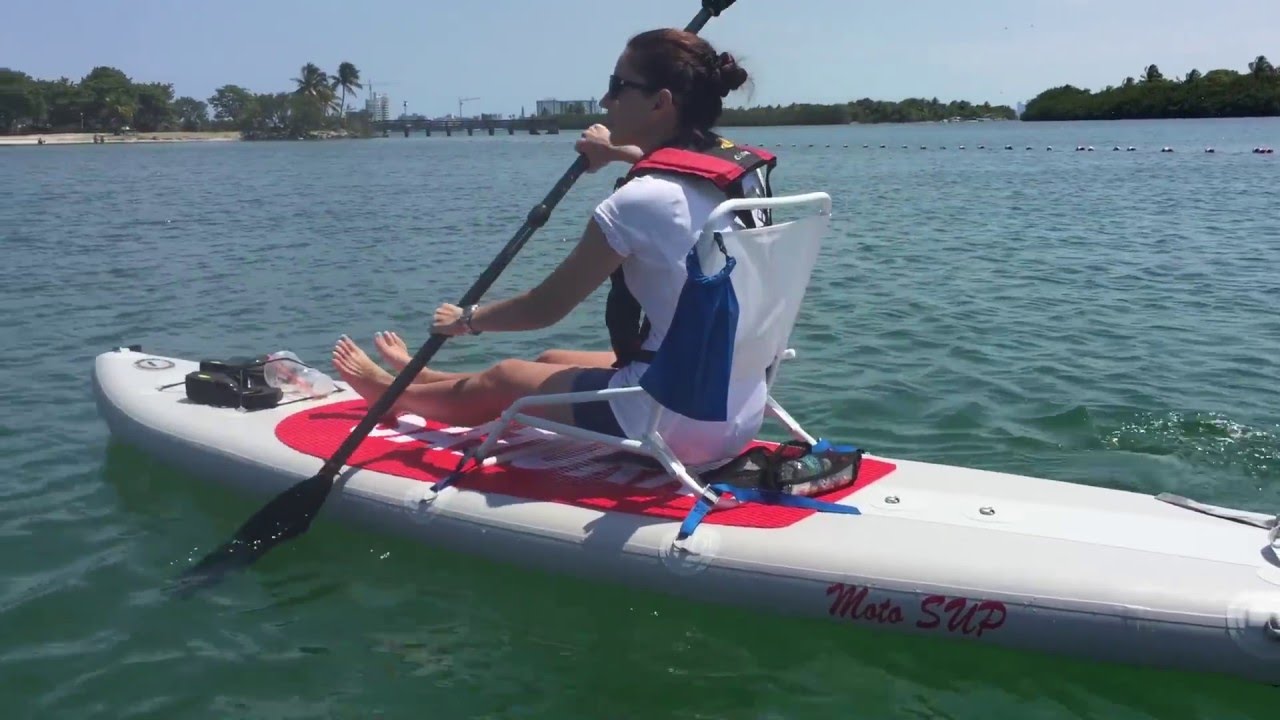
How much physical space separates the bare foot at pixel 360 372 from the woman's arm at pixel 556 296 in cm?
87

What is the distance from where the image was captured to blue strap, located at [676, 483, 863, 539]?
12.2ft

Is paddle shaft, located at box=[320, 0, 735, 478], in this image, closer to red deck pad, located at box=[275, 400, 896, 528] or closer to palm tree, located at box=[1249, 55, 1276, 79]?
red deck pad, located at box=[275, 400, 896, 528]

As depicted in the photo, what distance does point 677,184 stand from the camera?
3.48 m

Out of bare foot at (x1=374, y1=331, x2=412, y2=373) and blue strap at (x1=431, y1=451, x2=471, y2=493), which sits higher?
bare foot at (x1=374, y1=331, x2=412, y2=373)

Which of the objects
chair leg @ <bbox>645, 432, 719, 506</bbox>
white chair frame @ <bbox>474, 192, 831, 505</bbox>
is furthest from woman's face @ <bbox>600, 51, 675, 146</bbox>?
chair leg @ <bbox>645, 432, 719, 506</bbox>

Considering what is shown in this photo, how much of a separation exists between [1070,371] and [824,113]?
114m

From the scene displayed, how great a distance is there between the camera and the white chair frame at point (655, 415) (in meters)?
3.39

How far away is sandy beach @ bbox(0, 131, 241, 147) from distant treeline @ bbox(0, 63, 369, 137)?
7.00 feet

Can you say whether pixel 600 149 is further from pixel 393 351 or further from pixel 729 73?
pixel 393 351

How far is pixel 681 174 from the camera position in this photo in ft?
11.5

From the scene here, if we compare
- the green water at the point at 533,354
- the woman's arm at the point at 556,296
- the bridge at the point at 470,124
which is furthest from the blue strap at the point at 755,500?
the bridge at the point at 470,124

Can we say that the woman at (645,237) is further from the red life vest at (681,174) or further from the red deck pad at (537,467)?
the red deck pad at (537,467)

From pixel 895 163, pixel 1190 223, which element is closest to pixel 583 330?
pixel 1190 223

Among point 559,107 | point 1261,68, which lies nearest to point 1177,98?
point 1261,68
